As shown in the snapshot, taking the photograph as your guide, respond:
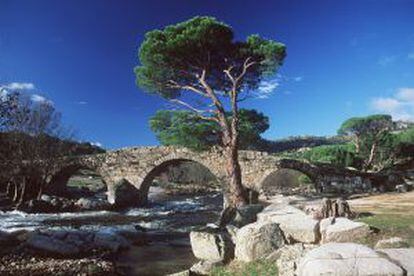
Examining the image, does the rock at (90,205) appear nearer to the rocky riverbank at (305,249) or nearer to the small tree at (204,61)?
the small tree at (204,61)

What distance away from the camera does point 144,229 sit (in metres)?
22.1

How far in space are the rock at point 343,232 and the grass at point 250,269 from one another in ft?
5.79

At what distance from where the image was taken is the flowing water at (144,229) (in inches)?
554

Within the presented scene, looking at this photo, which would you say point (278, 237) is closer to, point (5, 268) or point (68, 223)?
point (5, 268)

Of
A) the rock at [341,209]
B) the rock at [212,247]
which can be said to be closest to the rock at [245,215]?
the rock at [341,209]

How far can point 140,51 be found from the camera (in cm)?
2794

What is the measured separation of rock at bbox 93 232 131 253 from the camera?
16094mm

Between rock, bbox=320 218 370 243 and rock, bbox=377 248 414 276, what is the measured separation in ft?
9.14

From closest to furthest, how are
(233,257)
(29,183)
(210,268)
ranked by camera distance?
(210,268)
(233,257)
(29,183)

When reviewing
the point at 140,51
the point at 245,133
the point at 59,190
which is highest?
the point at 140,51

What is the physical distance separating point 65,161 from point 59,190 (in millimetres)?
5117

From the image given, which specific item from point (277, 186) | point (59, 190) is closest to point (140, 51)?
point (59, 190)

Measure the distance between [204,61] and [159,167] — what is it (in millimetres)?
17087

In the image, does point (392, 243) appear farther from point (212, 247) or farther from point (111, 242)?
point (111, 242)
